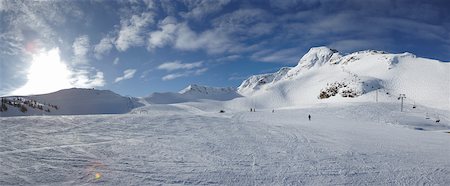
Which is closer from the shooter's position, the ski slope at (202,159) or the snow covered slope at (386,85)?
the ski slope at (202,159)

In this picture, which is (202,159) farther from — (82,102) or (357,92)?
(357,92)

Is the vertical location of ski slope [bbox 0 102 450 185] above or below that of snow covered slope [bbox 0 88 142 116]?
below

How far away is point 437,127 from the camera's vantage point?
49.3 m

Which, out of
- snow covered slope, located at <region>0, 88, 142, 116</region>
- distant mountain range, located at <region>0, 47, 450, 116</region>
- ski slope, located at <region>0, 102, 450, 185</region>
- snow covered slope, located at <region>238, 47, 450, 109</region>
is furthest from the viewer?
snow covered slope, located at <region>238, 47, 450, 109</region>

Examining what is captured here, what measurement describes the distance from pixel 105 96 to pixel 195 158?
144472mm

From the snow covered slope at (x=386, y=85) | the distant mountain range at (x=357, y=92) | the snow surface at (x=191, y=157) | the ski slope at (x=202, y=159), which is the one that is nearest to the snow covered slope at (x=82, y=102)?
the distant mountain range at (x=357, y=92)

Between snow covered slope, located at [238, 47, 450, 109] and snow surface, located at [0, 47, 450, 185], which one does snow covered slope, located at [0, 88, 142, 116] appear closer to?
snow covered slope, located at [238, 47, 450, 109]

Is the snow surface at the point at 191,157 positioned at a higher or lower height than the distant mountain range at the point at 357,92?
lower

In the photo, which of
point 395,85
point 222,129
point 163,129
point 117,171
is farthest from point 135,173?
point 395,85

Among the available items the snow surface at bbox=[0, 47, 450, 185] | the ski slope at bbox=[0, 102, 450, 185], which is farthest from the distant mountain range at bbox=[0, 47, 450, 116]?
the ski slope at bbox=[0, 102, 450, 185]

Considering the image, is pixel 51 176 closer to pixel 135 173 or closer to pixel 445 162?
pixel 135 173

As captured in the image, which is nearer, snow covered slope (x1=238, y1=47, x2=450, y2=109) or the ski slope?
the ski slope

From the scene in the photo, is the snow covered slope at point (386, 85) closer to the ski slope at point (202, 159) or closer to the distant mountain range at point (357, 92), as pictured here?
the distant mountain range at point (357, 92)

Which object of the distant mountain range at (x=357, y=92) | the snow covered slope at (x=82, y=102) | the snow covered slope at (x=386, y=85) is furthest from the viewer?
the snow covered slope at (x=386, y=85)
